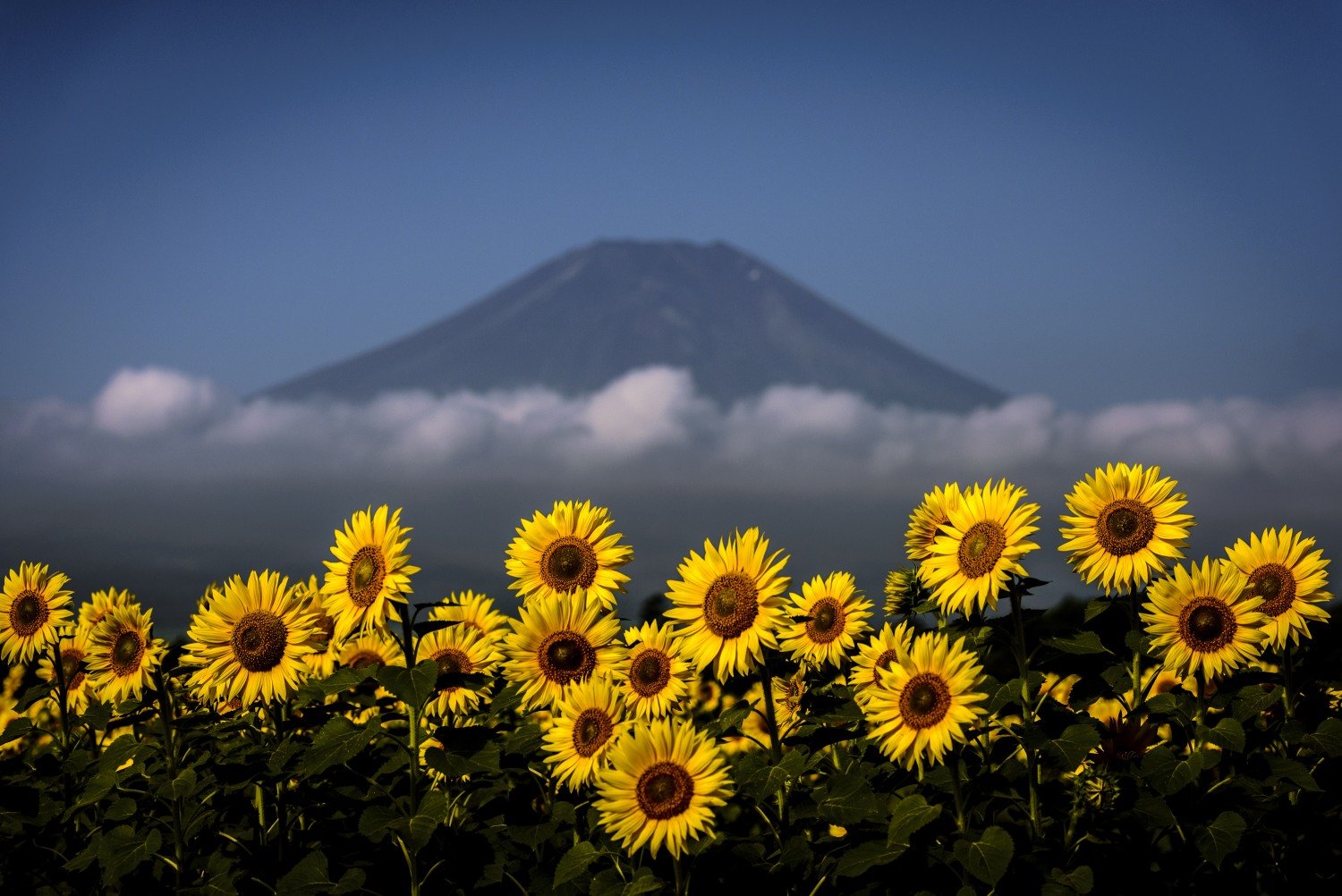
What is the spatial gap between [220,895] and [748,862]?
3.14 metres

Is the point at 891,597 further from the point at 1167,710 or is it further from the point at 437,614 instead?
the point at 437,614

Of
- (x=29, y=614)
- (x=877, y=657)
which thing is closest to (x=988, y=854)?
(x=877, y=657)

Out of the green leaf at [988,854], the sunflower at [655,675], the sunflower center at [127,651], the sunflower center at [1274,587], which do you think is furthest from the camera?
the sunflower center at [127,651]

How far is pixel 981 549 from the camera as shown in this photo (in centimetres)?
667

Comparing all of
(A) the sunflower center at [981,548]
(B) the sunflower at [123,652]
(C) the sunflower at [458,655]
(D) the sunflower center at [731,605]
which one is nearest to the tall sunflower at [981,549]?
(A) the sunflower center at [981,548]

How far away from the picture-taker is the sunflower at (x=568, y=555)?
734 cm

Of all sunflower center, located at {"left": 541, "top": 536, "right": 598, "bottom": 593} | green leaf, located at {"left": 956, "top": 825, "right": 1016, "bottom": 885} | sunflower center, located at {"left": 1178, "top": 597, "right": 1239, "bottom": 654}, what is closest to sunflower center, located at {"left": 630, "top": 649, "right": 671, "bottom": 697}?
sunflower center, located at {"left": 541, "top": 536, "right": 598, "bottom": 593}

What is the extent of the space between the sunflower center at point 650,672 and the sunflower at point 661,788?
1009 millimetres

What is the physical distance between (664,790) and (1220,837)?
10.8ft

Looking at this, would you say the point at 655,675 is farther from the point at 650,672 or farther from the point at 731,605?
the point at 731,605

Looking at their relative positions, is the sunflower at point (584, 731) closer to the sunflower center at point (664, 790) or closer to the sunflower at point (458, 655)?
the sunflower center at point (664, 790)

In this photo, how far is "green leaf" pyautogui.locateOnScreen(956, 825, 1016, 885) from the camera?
18.7 feet

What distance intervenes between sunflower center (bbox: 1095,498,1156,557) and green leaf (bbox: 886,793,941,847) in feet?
7.60

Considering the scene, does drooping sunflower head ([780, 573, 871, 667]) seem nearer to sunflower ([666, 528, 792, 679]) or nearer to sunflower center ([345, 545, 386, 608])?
sunflower ([666, 528, 792, 679])
